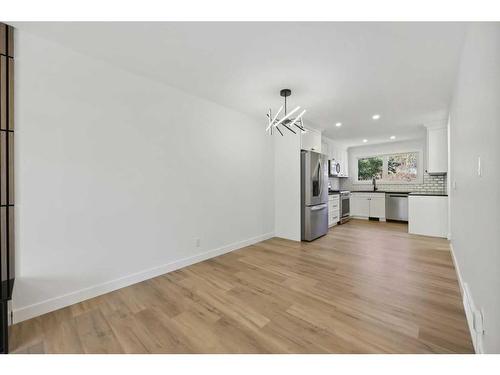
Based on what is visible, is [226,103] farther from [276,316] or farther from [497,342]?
[497,342]

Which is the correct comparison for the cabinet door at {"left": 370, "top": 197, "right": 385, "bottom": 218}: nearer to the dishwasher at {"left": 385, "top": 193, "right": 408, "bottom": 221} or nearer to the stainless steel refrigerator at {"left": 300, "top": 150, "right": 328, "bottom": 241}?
the dishwasher at {"left": 385, "top": 193, "right": 408, "bottom": 221}

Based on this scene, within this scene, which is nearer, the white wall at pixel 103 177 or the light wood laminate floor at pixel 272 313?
the light wood laminate floor at pixel 272 313

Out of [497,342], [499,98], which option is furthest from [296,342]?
[499,98]

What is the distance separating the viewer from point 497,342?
0.99 m

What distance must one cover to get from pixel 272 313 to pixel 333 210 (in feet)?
13.9

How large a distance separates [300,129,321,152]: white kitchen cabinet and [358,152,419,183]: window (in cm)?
349


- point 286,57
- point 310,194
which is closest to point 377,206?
point 310,194

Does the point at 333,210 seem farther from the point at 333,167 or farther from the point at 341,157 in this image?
the point at 341,157

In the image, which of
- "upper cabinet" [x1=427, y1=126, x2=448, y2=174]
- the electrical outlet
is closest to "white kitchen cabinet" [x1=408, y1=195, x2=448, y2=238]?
→ "upper cabinet" [x1=427, y1=126, x2=448, y2=174]

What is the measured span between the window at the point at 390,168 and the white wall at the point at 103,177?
19.2ft

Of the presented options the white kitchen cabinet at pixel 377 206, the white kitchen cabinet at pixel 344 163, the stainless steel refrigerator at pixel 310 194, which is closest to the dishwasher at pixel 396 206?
the white kitchen cabinet at pixel 377 206

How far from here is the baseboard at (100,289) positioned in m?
1.80

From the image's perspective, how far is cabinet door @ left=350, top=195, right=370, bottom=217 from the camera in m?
6.67

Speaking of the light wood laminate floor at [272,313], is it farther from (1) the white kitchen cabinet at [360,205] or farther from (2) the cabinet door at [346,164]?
(2) the cabinet door at [346,164]
